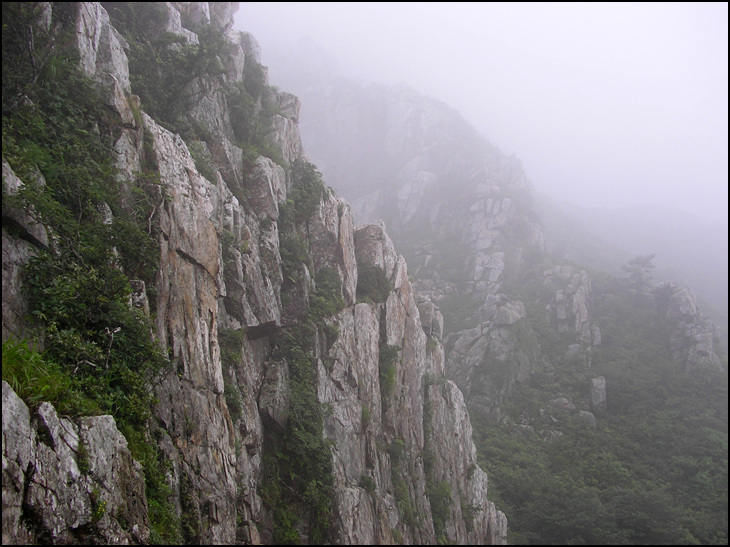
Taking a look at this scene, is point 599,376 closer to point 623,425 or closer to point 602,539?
point 623,425

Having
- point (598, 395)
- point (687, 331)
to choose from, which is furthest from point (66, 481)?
point (687, 331)

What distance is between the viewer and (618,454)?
102 feet

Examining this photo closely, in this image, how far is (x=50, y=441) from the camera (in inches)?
191

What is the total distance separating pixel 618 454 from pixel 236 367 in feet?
112

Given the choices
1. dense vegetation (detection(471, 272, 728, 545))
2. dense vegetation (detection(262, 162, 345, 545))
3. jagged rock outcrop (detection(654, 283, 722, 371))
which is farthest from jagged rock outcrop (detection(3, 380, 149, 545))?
jagged rock outcrop (detection(654, 283, 722, 371))

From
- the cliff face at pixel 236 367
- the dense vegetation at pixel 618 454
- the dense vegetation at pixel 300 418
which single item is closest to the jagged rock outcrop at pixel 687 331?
the dense vegetation at pixel 618 454

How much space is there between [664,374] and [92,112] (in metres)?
50.5

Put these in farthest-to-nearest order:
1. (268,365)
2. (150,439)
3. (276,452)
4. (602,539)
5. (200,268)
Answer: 1. (602,539)
2. (268,365)
3. (276,452)
4. (200,268)
5. (150,439)

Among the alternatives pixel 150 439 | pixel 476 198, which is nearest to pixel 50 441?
pixel 150 439

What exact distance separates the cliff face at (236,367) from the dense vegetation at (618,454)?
655 centimetres

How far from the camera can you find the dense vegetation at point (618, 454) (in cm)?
2523

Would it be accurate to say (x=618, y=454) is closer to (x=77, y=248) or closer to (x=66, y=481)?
(x=66, y=481)

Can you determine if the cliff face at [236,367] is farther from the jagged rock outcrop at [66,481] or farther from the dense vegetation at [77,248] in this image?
the dense vegetation at [77,248]

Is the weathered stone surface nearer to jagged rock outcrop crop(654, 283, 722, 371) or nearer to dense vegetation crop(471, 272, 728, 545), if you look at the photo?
dense vegetation crop(471, 272, 728, 545)
